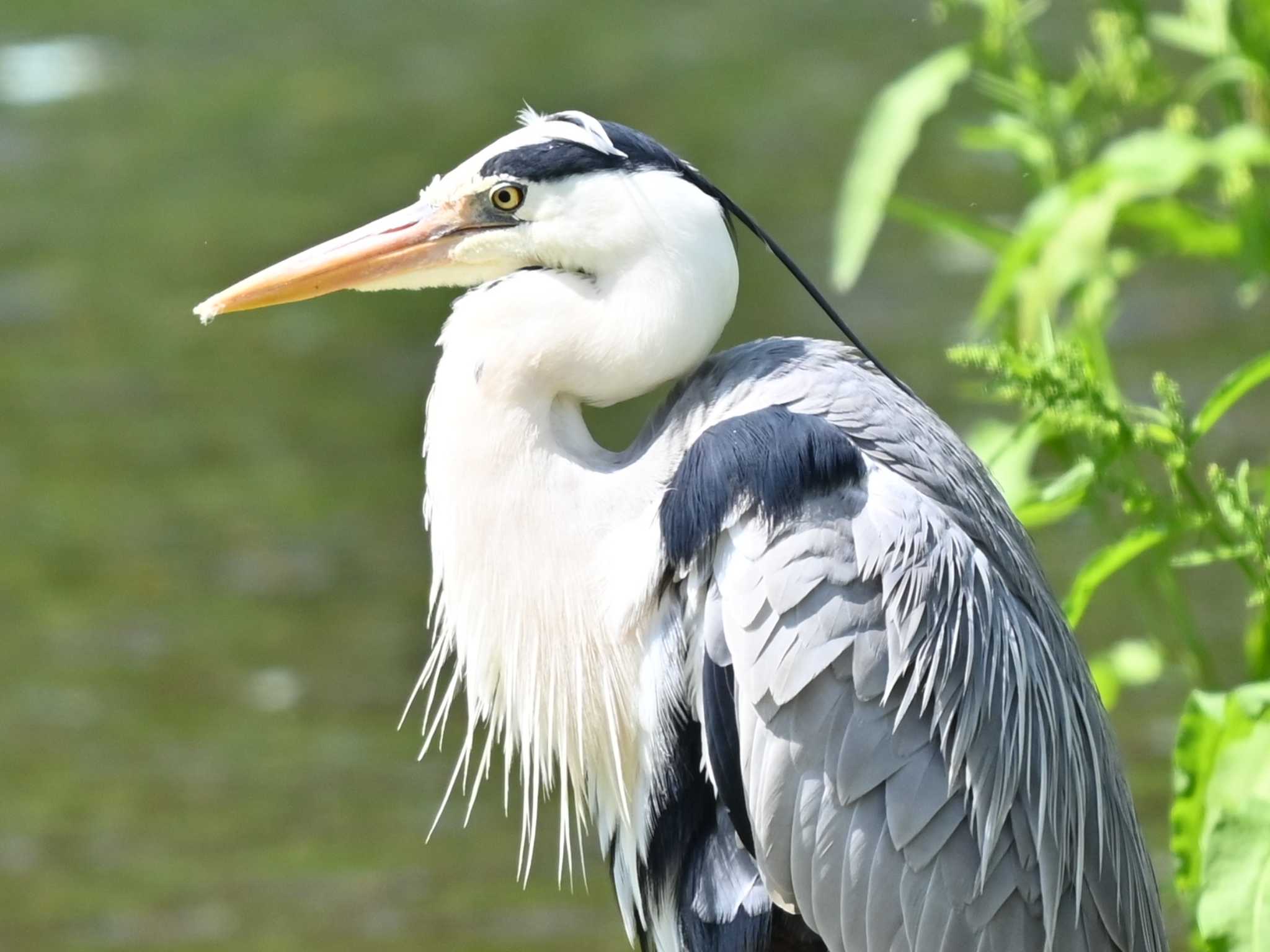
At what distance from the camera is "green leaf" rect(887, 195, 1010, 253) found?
13.0 feet

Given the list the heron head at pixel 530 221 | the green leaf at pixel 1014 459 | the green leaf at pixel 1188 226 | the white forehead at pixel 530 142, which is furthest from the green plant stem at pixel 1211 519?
the white forehead at pixel 530 142

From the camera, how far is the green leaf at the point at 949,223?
398 centimetres

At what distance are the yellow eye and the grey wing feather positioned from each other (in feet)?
1.71

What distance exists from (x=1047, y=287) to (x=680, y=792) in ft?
4.14

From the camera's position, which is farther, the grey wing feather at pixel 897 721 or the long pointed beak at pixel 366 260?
the long pointed beak at pixel 366 260

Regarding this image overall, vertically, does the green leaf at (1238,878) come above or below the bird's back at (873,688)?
below

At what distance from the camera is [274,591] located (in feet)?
22.5

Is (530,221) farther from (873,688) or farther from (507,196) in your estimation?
(873,688)

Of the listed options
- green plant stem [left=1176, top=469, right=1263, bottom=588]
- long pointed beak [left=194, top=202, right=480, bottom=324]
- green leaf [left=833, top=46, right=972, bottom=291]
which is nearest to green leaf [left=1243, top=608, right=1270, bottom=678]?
green plant stem [left=1176, top=469, right=1263, bottom=588]

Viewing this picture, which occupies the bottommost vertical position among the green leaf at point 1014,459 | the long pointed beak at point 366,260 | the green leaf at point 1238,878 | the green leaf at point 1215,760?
the green leaf at point 1238,878

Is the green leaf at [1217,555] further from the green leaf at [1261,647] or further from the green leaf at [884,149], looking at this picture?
the green leaf at [884,149]

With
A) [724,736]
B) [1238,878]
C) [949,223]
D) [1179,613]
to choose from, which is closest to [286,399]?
[949,223]

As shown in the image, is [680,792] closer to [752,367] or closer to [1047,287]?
[752,367]

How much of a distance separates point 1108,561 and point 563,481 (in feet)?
3.04
